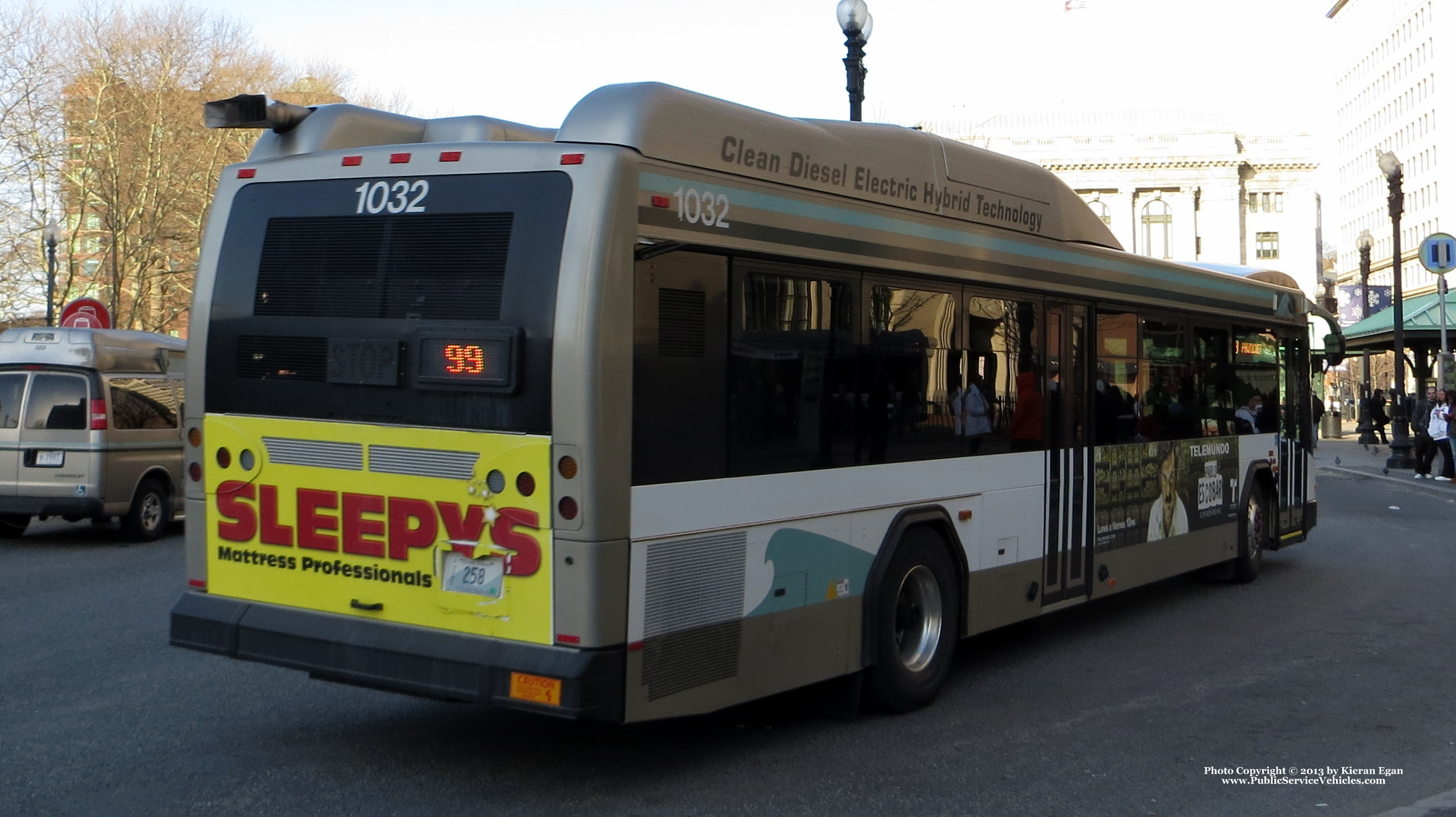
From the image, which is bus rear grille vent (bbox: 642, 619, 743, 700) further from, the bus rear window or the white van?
the white van

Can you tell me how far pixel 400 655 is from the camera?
5.89 metres

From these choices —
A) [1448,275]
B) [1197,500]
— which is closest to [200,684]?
[1197,500]

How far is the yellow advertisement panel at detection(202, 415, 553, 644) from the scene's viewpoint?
5684 mm

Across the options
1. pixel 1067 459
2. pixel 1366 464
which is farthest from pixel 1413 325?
pixel 1067 459

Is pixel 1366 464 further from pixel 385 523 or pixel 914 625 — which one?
pixel 385 523

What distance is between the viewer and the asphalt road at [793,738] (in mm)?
5879

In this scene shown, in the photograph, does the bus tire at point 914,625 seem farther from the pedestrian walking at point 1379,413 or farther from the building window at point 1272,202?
the building window at point 1272,202

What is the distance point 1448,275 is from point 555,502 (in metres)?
100

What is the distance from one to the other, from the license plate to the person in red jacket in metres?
3.94

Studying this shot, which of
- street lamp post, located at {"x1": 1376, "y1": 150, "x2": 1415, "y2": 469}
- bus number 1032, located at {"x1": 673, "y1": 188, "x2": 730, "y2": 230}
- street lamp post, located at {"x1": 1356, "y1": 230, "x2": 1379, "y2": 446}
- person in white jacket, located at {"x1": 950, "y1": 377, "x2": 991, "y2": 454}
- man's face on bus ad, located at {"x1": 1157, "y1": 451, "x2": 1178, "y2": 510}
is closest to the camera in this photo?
bus number 1032, located at {"x1": 673, "y1": 188, "x2": 730, "y2": 230}

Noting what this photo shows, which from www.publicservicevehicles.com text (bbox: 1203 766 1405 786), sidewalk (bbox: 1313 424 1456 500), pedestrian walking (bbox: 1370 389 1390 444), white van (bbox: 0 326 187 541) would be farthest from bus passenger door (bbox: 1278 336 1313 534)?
pedestrian walking (bbox: 1370 389 1390 444)

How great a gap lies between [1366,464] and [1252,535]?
2386 centimetres

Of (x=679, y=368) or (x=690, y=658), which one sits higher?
(x=679, y=368)

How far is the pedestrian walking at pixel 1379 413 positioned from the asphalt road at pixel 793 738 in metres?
35.3
